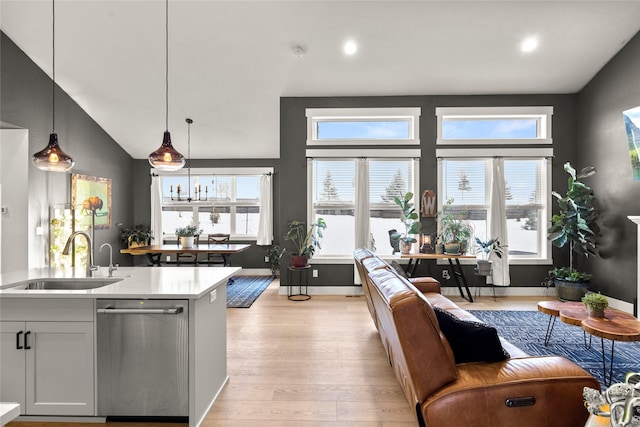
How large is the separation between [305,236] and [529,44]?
167 inches

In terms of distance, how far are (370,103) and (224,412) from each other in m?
4.88

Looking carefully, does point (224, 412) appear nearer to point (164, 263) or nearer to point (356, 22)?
point (356, 22)

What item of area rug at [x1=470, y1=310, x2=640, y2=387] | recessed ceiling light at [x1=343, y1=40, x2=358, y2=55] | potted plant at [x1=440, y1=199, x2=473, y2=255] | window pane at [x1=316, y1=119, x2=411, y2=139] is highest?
recessed ceiling light at [x1=343, y1=40, x2=358, y2=55]

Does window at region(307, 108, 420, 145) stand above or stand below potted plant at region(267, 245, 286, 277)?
above

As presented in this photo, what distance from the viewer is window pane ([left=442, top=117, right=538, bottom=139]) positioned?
226 inches

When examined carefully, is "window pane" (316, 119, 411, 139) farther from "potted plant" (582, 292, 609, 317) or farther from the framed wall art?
the framed wall art

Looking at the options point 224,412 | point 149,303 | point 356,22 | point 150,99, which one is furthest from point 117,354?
point 150,99

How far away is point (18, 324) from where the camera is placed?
2164 millimetres

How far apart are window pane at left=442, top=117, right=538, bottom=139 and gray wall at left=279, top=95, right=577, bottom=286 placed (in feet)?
0.86

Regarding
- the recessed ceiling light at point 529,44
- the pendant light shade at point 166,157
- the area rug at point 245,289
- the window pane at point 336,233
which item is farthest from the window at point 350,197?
the pendant light shade at point 166,157

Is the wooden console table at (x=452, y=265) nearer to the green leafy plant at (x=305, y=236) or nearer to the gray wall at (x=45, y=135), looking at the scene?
the green leafy plant at (x=305, y=236)

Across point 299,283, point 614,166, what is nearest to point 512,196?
point 614,166

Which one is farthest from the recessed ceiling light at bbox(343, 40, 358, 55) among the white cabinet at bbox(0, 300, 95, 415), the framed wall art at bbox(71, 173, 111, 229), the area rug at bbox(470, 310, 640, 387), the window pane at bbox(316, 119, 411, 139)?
the framed wall art at bbox(71, 173, 111, 229)

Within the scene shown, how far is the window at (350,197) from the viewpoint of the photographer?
5848 mm
